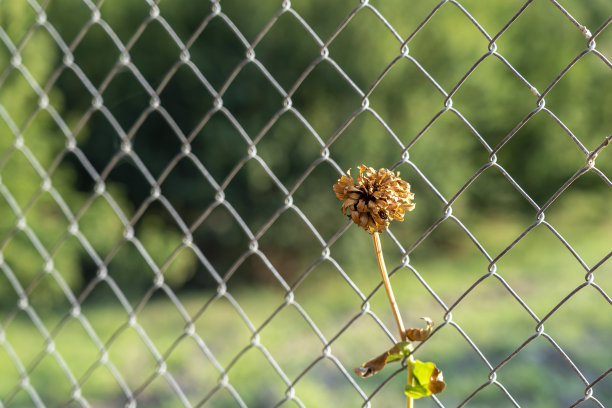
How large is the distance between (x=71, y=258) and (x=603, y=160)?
2841mm

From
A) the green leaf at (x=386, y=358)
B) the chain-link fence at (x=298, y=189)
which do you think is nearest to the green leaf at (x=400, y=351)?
the green leaf at (x=386, y=358)

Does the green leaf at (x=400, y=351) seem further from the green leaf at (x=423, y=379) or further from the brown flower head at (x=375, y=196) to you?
the brown flower head at (x=375, y=196)

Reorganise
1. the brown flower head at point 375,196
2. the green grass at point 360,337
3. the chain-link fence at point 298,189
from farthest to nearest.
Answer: the chain-link fence at point 298,189, the green grass at point 360,337, the brown flower head at point 375,196

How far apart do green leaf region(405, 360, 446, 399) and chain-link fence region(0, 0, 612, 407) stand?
200 cm

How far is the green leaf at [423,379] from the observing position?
819 millimetres

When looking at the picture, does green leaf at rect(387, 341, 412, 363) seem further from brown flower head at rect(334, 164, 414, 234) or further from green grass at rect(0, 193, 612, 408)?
green grass at rect(0, 193, 612, 408)

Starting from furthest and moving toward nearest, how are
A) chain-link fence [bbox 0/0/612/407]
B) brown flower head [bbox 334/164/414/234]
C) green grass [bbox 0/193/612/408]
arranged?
chain-link fence [bbox 0/0/612/407] → green grass [bbox 0/193/612/408] → brown flower head [bbox 334/164/414/234]

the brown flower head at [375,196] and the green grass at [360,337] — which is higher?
the green grass at [360,337]

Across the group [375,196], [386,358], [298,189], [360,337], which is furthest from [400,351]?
[298,189]

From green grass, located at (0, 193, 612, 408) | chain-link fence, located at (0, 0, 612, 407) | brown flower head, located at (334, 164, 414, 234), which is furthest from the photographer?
chain-link fence, located at (0, 0, 612, 407)

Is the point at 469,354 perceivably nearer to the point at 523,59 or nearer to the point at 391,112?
the point at 391,112

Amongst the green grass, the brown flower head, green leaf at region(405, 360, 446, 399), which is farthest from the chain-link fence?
the brown flower head

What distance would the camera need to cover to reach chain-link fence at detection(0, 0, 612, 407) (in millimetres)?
3127

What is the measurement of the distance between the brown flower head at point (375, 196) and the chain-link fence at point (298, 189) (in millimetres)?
2130
